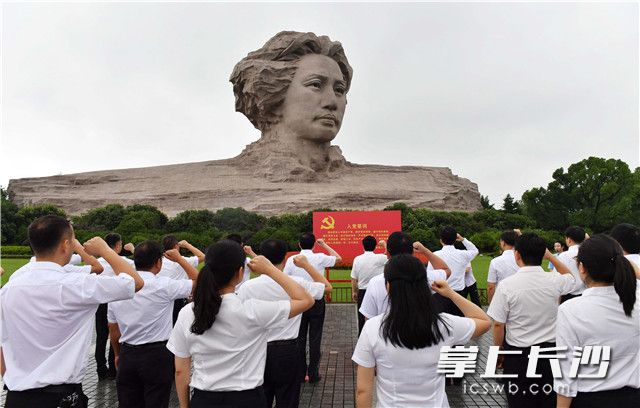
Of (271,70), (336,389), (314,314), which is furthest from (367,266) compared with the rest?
(271,70)

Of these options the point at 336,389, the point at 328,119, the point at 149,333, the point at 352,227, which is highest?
the point at 328,119

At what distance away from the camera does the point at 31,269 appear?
2307 millimetres

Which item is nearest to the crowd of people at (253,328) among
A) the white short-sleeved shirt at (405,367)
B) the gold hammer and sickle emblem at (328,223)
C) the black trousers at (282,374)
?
the white short-sleeved shirt at (405,367)

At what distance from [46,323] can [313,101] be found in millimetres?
26024

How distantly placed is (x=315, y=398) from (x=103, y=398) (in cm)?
215

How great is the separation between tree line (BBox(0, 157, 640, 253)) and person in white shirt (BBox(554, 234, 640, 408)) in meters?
13.7

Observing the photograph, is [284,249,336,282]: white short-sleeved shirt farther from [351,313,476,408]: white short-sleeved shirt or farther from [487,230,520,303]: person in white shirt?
[351,313,476,408]: white short-sleeved shirt

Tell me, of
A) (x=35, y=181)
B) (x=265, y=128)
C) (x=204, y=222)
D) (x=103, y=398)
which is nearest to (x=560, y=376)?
(x=103, y=398)

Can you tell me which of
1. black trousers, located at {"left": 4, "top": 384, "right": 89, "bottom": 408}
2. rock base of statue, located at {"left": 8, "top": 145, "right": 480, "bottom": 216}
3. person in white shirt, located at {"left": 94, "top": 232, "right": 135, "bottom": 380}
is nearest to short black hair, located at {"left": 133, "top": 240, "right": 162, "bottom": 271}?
black trousers, located at {"left": 4, "top": 384, "right": 89, "bottom": 408}

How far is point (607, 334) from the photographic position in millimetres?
2207

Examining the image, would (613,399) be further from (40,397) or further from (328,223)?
(328,223)

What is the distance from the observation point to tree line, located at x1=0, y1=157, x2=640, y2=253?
1912 centimetres

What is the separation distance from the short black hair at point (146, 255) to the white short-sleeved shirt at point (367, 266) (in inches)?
98.5

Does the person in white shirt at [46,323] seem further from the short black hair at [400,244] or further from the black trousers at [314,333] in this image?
the black trousers at [314,333]
